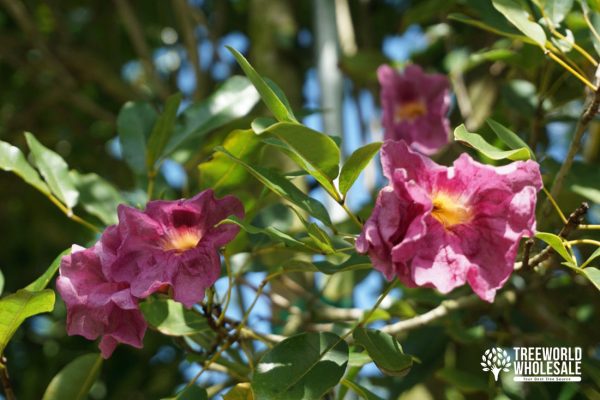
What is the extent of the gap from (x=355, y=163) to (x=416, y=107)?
0.69 m

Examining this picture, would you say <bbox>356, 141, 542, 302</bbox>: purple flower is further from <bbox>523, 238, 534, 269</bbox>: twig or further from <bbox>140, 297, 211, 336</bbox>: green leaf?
<bbox>140, 297, 211, 336</bbox>: green leaf

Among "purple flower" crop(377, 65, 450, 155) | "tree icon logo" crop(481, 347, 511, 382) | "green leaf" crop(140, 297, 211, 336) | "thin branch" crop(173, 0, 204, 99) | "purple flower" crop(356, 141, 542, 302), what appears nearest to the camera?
"purple flower" crop(356, 141, 542, 302)

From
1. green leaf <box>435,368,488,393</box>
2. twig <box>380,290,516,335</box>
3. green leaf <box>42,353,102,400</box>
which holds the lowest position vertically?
green leaf <box>435,368,488,393</box>

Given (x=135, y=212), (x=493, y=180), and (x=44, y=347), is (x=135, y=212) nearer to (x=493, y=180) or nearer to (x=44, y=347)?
(x=493, y=180)

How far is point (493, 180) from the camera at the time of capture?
92 cm

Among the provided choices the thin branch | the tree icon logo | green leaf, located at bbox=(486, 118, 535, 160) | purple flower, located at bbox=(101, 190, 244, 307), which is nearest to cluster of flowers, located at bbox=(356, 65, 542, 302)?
green leaf, located at bbox=(486, 118, 535, 160)

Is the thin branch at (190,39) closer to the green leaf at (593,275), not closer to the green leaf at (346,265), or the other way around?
the green leaf at (346,265)

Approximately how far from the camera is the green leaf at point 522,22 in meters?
1.08

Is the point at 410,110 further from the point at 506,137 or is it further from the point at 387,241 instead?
the point at 387,241

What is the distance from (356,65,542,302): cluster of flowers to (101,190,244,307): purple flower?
0.72 ft

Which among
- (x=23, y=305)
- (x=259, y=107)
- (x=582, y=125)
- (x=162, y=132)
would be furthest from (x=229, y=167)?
(x=259, y=107)

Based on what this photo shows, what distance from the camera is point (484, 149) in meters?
0.95

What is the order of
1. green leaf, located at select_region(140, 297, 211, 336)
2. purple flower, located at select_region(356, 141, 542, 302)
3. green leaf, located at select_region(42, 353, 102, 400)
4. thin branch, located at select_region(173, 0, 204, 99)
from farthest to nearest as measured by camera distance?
thin branch, located at select_region(173, 0, 204, 99) < green leaf, located at select_region(42, 353, 102, 400) < green leaf, located at select_region(140, 297, 211, 336) < purple flower, located at select_region(356, 141, 542, 302)

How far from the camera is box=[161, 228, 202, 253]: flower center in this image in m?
1.04
